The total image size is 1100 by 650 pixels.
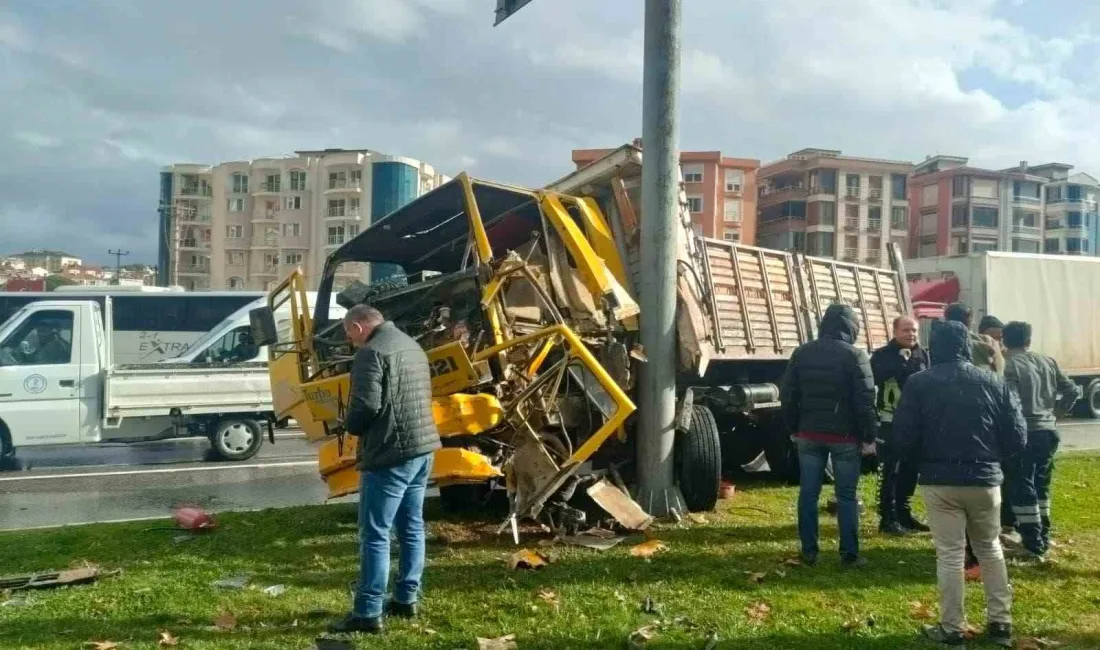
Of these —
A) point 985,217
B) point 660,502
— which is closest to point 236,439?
point 660,502

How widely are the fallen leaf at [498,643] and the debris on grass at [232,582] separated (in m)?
1.89

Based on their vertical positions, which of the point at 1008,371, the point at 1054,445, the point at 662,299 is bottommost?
the point at 1054,445

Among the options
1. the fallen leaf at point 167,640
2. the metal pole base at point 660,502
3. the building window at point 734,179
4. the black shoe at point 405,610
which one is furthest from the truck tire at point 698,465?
the building window at point 734,179

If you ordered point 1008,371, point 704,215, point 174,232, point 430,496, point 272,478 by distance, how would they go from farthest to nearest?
point 174,232 < point 704,215 < point 272,478 < point 430,496 < point 1008,371

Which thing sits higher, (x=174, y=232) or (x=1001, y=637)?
(x=174, y=232)

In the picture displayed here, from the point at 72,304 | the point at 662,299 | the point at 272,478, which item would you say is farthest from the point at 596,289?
the point at 72,304

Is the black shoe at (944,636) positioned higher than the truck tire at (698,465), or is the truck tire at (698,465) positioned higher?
the truck tire at (698,465)

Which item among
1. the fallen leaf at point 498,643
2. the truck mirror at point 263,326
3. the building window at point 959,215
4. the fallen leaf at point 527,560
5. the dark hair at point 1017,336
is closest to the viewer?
the fallen leaf at point 498,643

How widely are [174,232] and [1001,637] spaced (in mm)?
80765

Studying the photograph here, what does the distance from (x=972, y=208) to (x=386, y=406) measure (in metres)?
75.5

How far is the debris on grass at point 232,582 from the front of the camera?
17.9 ft

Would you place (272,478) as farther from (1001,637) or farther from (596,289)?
(1001,637)

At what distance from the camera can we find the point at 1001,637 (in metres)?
4.45

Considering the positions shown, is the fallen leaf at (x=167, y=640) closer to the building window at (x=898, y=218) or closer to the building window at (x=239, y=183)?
the building window at (x=898, y=218)
